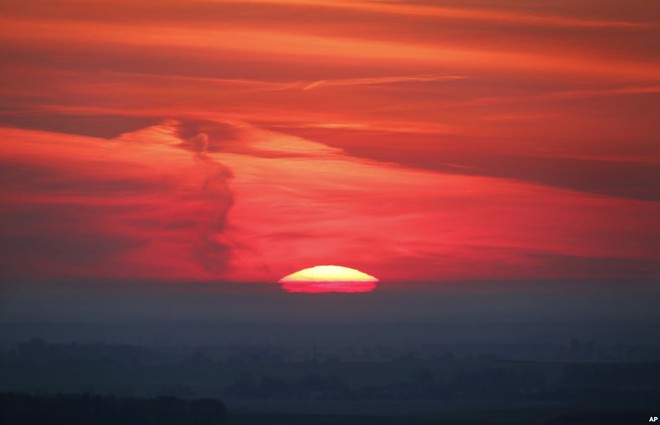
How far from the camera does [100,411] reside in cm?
3947

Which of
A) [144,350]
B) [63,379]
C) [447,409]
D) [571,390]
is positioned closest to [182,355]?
[144,350]

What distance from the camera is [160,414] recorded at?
132 ft

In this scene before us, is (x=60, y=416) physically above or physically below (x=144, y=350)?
below

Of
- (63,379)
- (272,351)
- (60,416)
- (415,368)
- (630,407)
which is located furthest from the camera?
(272,351)

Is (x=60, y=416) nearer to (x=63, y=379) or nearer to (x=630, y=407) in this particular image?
(x=63, y=379)

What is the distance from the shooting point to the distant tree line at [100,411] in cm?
3831

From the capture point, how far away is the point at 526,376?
51.5 meters

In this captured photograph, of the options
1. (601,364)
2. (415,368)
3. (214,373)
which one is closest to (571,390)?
(601,364)

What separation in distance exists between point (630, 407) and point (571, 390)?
4.29 meters

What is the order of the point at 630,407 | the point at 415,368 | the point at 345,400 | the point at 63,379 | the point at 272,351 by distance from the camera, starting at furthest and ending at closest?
the point at 272,351 < the point at 415,368 < the point at 345,400 < the point at 63,379 < the point at 630,407

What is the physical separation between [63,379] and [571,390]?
20.6m

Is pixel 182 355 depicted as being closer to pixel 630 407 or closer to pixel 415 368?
Answer: pixel 415 368

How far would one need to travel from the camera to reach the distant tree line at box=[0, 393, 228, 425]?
38.3 m

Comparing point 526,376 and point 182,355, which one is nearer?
point 526,376
